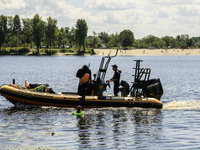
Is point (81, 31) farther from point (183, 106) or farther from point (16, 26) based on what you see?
point (183, 106)

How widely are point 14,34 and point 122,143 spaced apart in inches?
4755

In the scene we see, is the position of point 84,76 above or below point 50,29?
below

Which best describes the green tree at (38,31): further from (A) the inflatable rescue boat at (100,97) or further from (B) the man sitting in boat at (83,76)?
(B) the man sitting in boat at (83,76)

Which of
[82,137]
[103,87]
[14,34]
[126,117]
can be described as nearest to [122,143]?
[82,137]

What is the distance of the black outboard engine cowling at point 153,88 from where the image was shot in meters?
18.8

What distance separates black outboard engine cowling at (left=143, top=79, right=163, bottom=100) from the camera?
1877cm

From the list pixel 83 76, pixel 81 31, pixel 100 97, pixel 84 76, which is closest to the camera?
pixel 84 76

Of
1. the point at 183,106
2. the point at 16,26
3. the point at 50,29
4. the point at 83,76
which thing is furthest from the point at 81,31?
the point at 83,76

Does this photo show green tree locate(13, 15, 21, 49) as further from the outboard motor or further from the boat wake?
the outboard motor

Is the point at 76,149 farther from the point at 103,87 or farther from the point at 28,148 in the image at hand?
the point at 103,87

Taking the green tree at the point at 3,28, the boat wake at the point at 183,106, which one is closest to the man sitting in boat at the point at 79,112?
the boat wake at the point at 183,106

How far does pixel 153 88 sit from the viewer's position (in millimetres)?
18828

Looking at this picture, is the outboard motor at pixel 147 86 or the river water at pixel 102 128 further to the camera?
the outboard motor at pixel 147 86

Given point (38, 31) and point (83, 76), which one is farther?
point (38, 31)
